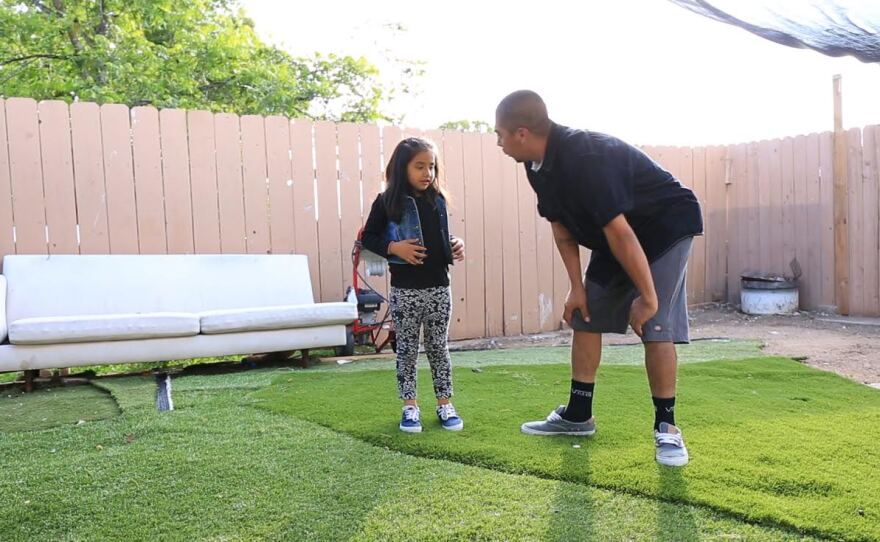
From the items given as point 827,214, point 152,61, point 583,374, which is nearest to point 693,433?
point 583,374

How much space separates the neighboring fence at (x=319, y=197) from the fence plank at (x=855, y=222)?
11mm

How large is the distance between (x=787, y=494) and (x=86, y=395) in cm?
334

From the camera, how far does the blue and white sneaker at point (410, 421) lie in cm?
252

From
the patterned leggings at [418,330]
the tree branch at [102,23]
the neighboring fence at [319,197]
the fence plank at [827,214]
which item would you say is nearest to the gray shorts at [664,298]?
the patterned leggings at [418,330]

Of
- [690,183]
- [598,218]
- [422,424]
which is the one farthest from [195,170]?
[690,183]

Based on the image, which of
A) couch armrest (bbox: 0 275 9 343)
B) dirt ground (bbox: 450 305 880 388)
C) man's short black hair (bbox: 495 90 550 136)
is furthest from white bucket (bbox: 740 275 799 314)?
couch armrest (bbox: 0 275 9 343)

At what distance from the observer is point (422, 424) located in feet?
8.70

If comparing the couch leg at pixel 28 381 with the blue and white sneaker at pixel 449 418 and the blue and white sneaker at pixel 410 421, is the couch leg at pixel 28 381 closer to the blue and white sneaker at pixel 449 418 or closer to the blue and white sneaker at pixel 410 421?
the blue and white sneaker at pixel 410 421

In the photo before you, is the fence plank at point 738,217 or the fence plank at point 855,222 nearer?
the fence plank at point 855,222

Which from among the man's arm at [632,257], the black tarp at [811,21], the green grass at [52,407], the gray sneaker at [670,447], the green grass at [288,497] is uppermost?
the black tarp at [811,21]

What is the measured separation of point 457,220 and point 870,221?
4.04m

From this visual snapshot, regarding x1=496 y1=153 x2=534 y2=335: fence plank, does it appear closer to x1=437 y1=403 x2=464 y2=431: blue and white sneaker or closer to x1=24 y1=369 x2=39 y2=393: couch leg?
x1=437 y1=403 x2=464 y2=431: blue and white sneaker

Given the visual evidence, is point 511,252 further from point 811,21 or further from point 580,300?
point 580,300

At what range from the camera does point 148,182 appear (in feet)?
15.5
